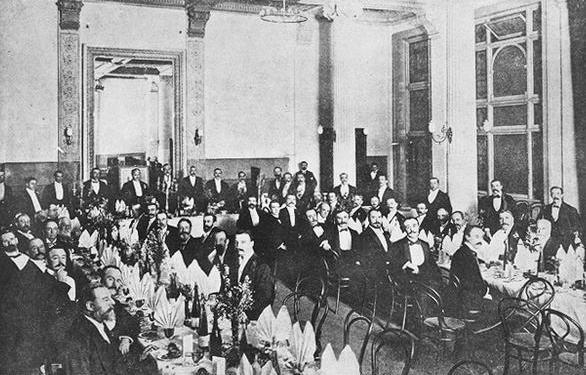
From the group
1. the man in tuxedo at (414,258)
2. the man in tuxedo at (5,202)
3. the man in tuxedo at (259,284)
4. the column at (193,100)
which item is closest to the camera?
the man in tuxedo at (259,284)

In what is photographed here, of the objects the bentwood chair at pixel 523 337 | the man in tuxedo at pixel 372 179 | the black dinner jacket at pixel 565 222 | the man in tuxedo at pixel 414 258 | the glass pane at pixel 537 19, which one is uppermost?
the glass pane at pixel 537 19

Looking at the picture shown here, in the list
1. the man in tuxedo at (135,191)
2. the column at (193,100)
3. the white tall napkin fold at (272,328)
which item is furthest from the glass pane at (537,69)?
the white tall napkin fold at (272,328)

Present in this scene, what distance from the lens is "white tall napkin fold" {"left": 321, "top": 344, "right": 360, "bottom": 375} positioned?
12.1 feet

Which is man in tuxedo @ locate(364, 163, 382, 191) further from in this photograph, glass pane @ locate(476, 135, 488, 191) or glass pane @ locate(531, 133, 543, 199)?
glass pane @ locate(531, 133, 543, 199)

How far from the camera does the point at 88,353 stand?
4016 millimetres

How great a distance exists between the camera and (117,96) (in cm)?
1894

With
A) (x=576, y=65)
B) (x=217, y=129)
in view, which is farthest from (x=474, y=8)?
(x=217, y=129)

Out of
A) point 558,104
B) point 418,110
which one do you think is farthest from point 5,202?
point 418,110

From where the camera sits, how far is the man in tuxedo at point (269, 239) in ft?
26.6

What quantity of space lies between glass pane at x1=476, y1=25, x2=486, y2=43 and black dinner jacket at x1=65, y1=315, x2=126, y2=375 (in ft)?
30.6

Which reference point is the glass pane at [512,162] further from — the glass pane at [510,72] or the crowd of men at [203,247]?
the crowd of men at [203,247]

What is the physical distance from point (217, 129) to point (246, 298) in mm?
8850

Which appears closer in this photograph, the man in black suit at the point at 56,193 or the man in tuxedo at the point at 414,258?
the man in tuxedo at the point at 414,258

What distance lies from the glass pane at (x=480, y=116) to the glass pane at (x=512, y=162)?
1.21 ft
